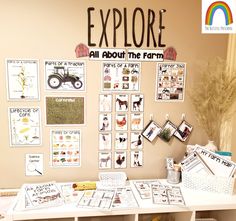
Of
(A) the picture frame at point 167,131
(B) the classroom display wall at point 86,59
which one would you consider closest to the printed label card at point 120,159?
(B) the classroom display wall at point 86,59

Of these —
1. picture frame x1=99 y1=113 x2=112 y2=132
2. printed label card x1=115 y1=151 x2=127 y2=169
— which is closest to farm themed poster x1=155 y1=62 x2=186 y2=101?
picture frame x1=99 y1=113 x2=112 y2=132

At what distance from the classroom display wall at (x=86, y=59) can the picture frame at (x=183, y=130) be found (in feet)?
0.10

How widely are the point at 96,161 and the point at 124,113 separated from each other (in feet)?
1.35

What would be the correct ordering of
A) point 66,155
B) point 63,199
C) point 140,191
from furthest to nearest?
point 66,155
point 140,191
point 63,199

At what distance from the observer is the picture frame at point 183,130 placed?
2.15 m

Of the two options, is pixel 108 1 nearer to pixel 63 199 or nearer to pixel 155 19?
pixel 155 19

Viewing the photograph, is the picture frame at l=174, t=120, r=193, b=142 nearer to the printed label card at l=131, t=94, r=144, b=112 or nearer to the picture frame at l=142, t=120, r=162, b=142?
the picture frame at l=142, t=120, r=162, b=142

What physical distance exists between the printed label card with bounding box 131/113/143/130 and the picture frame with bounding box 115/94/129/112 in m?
0.08

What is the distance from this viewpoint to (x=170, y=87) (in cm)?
209

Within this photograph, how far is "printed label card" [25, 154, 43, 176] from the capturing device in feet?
6.68

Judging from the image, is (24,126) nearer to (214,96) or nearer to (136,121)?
(136,121)

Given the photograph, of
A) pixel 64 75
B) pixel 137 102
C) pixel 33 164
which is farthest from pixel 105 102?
pixel 33 164

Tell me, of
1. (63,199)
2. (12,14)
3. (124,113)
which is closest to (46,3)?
(12,14)

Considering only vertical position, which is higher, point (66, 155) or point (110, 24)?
point (110, 24)
